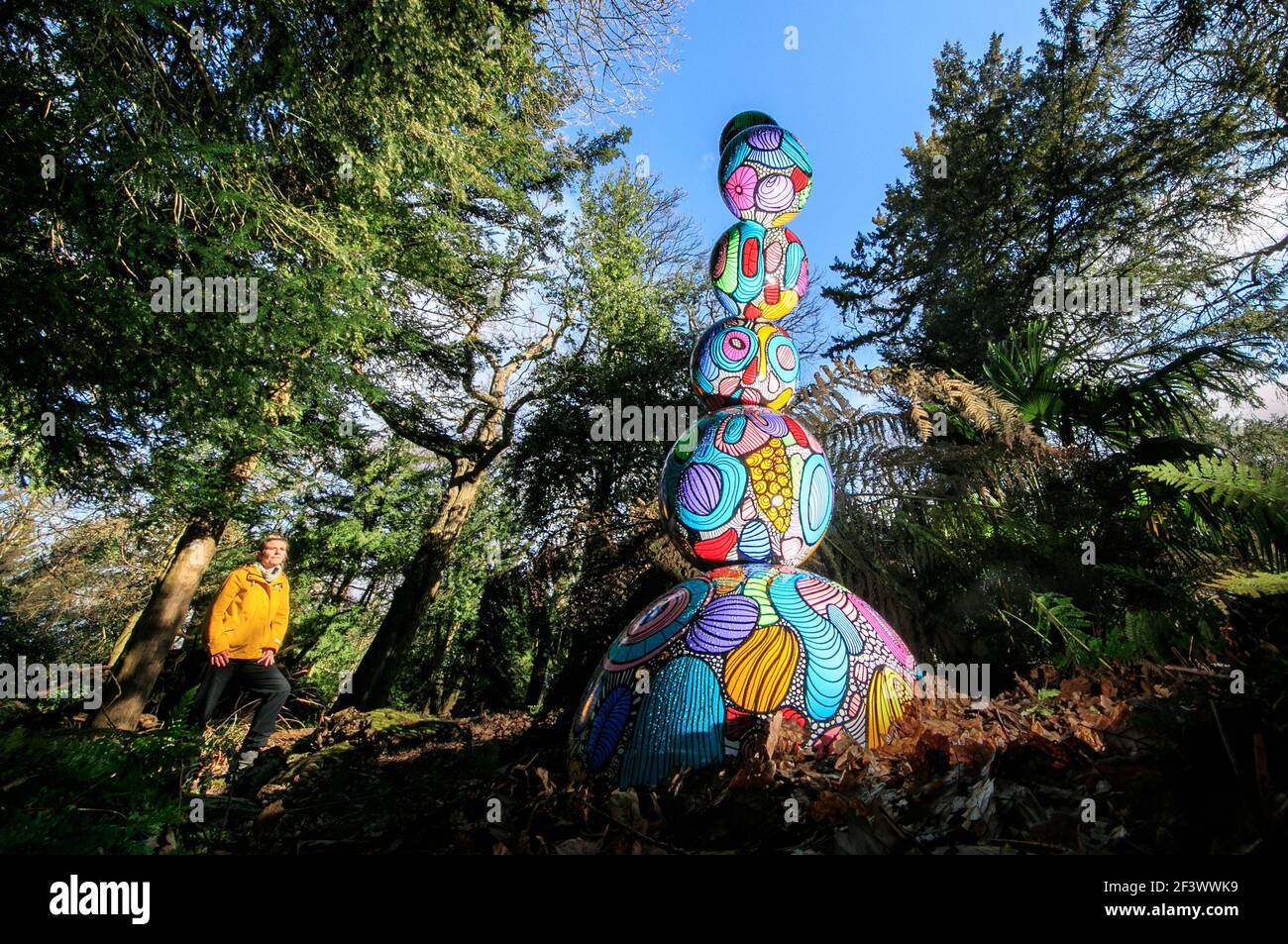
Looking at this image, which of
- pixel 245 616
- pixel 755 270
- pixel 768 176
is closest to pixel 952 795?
pixel 755 270

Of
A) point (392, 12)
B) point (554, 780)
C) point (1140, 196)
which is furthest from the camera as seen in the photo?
point (1140, 196)

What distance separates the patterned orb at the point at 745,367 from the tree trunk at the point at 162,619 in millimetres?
7470

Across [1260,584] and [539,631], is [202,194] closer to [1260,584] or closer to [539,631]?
[1260,584]

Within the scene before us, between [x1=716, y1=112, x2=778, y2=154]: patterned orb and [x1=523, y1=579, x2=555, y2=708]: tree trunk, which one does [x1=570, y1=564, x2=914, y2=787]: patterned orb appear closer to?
[x1=716, y1=112, x2=778, y2=154]: patterned orb

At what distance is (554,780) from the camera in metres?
2.39

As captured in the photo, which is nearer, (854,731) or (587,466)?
(854,731)

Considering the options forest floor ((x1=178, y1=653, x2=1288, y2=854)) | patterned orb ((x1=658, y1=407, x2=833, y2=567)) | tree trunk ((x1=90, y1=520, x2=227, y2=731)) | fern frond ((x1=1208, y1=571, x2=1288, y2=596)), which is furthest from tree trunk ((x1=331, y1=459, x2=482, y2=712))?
fern frond ((x1=1208, y1=571, x2=1288, y2=596))

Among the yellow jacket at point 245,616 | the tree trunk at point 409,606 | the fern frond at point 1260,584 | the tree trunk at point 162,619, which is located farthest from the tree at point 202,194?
the fern frond at point 1260,584

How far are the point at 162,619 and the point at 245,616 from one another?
5.67 metres

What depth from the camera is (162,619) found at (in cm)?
868
